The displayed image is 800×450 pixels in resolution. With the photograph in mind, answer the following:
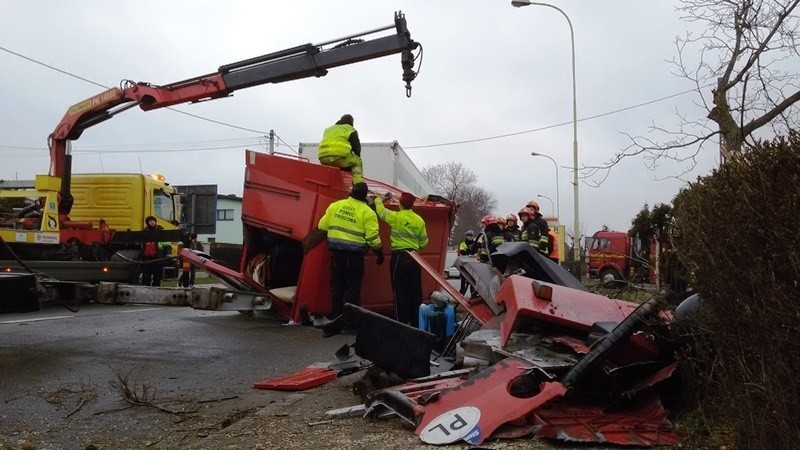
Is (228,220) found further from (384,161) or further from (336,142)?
(336,142)

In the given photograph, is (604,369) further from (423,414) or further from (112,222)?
(112,222)

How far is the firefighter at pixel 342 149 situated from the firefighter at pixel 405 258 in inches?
27.5

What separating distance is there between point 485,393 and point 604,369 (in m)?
0.71

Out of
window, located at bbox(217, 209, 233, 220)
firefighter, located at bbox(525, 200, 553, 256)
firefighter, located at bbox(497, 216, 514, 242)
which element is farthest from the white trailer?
window, located at bbox(217, 209, 233, 220)

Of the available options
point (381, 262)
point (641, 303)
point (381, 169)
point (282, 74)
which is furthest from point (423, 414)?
point (381, 169)

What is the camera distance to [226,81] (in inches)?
478

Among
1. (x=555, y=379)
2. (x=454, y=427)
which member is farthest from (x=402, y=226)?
(x=454, y=427)

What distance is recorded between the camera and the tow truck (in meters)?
8.17

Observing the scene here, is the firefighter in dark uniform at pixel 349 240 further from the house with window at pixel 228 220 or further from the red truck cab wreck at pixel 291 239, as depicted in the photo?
the house with window at pixel 228 220

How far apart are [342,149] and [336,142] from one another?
12 cm

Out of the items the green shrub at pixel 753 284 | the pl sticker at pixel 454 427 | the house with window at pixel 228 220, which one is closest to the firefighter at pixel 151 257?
the pl sticker at pixel 454 427

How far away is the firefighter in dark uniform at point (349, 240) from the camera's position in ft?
25.4

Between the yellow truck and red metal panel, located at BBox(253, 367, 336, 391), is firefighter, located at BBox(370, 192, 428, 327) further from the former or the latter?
the yellow truck

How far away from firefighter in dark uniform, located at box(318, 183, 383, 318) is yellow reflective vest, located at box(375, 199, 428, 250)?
140 millimetres
